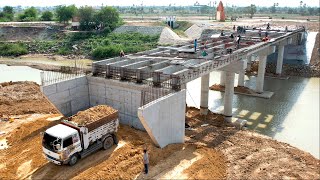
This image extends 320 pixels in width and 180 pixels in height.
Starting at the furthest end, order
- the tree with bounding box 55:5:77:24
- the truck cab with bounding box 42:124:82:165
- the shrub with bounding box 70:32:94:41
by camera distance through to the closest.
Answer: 1. the tree with bounding box 55:5:77:24
2. the shrub with bounding box 70:32:94:41
3. the truck cab with bounding box 42:124:82:165

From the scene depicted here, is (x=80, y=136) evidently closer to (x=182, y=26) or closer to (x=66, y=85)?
(x=66, y=85)

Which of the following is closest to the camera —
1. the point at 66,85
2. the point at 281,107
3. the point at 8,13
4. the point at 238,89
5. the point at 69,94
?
the point at 66,85

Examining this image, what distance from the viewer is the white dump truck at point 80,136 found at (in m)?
15.0

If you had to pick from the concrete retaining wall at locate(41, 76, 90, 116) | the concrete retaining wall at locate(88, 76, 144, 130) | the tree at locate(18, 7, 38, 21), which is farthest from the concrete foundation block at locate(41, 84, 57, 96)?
the tree at locate(18, 7, 38, 21)

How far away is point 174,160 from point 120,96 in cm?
692

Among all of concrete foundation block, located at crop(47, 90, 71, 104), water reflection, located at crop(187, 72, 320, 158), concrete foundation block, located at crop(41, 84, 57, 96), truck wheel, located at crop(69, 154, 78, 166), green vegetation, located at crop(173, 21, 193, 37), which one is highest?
green vegetation, located at crop(173, 21, 193, 37)

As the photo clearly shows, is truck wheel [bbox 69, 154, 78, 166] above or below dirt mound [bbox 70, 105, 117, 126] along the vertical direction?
below

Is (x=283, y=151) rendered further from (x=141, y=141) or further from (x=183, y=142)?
(x=141, y=141)

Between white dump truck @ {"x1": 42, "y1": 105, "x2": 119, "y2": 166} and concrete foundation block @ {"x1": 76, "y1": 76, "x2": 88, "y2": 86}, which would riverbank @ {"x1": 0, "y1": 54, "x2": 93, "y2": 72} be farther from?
white dump truck @ {"x1": 42, "y1": 105, "x2": 119, "y2": 166}

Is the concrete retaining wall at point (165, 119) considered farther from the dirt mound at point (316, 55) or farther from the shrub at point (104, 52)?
the shrub at point (104, 52)

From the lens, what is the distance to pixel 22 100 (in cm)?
2952

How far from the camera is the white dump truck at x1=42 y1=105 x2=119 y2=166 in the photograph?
1498 centimetres

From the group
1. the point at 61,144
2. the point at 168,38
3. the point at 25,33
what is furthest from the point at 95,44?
the point at 61,144

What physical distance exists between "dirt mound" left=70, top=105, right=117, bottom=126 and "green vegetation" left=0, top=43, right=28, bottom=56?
55.0 meters
